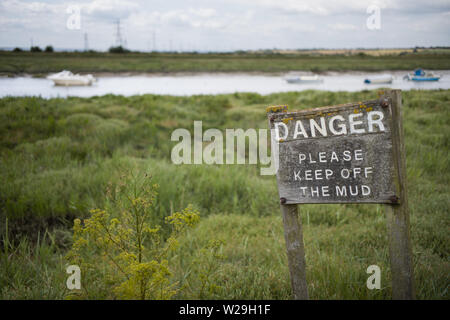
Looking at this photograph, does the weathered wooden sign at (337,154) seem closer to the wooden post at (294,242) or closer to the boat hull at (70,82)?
the wooden post at (294,242)

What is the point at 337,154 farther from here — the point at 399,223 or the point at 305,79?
the point at 305,79

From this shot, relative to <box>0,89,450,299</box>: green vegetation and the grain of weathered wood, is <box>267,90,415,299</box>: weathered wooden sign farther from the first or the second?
<box>0,89,450,299</box>: green vegetation

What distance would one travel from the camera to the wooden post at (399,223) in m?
1.87

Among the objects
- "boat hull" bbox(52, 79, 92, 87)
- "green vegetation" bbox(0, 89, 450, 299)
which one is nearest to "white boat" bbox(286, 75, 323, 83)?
"boat hull" bbox(52, 79, 92, 87)

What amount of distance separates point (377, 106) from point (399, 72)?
16.3 m

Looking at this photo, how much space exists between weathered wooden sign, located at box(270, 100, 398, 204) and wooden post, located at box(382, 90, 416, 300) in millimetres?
39

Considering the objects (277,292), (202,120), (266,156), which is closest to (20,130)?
(202,120)

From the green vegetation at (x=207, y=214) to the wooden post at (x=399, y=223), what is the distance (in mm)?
816

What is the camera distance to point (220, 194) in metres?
5.51

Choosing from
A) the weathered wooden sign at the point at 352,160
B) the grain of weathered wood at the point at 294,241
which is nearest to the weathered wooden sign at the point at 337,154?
the weathered wooden sign at the point at 352,160

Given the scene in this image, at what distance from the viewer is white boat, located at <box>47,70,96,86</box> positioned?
12.8 meters

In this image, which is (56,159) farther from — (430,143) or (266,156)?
(430,143)

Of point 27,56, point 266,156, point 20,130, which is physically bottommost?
point 266,156
